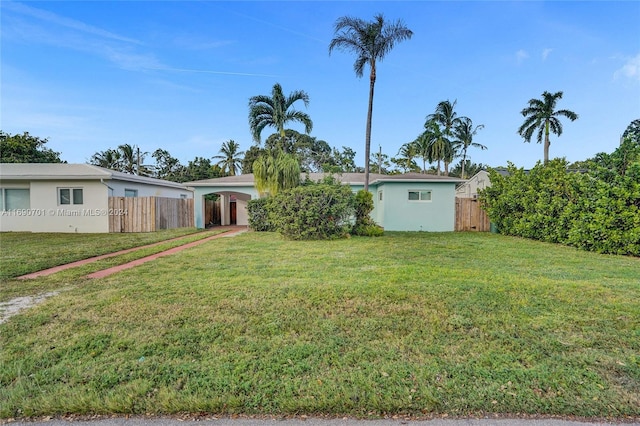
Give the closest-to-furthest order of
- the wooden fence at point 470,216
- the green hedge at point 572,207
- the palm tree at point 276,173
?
the green hedge at point 572,207 → the palm tree at point 276,173 → the wooden fence at point 470,216

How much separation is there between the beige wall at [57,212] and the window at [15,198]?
25cm

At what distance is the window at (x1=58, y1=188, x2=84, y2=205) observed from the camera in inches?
561

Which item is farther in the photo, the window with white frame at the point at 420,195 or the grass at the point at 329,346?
the window with white frame at the point at 420,195

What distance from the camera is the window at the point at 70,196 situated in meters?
14.2

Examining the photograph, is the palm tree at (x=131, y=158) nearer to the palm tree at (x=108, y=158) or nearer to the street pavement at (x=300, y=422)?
the palm tree at (x=108, y=158)

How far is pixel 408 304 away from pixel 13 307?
210 inches

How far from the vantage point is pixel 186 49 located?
12.7 meters

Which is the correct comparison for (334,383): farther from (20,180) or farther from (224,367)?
(20,180)

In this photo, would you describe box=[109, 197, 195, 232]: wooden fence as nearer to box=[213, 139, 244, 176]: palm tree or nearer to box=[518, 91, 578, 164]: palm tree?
box=[213, 139, 244, 176]: palm tree

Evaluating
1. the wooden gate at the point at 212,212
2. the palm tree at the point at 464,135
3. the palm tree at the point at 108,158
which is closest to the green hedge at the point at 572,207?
the wooden gate at the point at 212,212

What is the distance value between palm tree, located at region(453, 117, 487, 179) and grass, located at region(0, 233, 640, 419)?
2841 cm

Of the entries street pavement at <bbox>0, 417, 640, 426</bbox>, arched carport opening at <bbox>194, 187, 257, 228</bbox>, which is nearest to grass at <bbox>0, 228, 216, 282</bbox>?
street pavement at <bbox>0, 417, 640, 426</bbox>

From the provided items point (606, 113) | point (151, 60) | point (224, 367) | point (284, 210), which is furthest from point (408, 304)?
point (606, 113)

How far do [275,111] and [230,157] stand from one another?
2577cm
